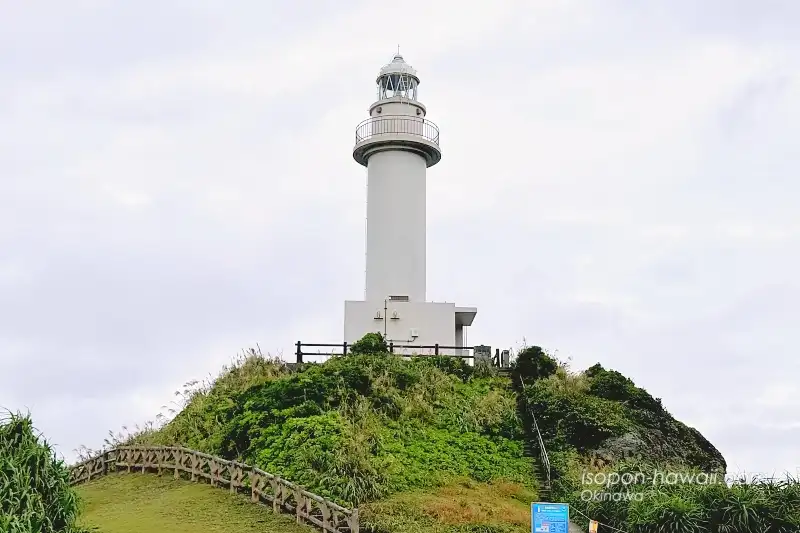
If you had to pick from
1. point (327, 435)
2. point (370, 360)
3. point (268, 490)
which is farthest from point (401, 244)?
point (268, 490)

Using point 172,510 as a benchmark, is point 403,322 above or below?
above

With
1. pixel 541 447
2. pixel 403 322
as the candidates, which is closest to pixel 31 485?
pixel 541 447

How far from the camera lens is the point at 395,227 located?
35688 mm

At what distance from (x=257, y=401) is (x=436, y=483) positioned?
20.1ft

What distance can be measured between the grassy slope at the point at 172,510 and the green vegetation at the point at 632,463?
647 cm

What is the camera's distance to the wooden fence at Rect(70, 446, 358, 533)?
1748 cm

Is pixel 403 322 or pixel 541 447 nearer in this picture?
pixel 541 447

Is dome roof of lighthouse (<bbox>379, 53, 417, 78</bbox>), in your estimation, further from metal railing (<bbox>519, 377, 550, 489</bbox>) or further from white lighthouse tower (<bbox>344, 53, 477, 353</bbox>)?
metal railing (<bbox>519, 377, 550, 489</bbox>)

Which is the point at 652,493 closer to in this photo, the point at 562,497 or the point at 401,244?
the point at 562,497

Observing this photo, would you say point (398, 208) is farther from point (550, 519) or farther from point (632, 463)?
point (550, 519)

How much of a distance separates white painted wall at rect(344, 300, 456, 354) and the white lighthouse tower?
37 millimetres

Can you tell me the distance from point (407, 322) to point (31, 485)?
70.7 ft

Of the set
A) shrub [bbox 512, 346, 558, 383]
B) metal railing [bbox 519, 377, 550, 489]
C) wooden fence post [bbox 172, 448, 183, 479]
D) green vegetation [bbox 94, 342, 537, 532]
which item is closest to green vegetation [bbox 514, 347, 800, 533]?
shrub [bbox 512, 346, 558, 383]

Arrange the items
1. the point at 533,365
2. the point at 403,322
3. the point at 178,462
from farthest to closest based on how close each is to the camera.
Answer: the point at 403,322, the point at 533,365, the point at 178,462
